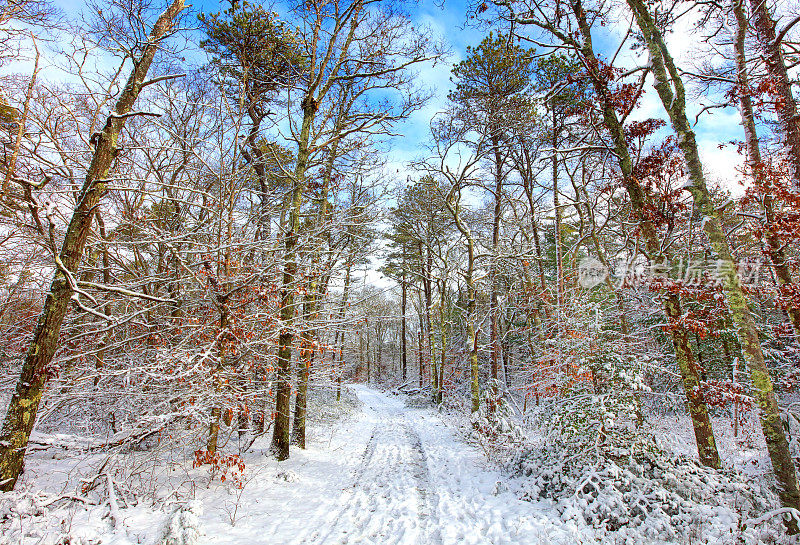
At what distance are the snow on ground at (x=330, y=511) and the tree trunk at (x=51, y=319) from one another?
1.96 feet

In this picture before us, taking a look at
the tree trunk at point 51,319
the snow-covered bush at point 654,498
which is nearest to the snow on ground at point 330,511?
the snow-covered bush at point 654,498

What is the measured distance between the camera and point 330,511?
478cm

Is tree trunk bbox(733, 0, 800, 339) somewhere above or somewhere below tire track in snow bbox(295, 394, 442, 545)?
above

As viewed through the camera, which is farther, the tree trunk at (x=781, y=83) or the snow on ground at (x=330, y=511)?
the tree trunk at (x=781, y=83)

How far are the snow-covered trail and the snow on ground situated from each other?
0.02 metres

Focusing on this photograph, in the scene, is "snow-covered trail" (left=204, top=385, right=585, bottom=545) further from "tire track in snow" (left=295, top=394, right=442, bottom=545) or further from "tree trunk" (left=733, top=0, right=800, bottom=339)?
"tree trunk" (left=733, top=0, right=800, bottom=339)

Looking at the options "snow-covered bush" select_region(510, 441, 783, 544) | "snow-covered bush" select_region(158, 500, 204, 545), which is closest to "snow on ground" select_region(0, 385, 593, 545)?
"snow-covered bush" select_region(158, 500, 204, 545)

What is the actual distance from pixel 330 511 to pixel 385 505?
806mm

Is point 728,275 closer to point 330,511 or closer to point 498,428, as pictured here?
point 498,428

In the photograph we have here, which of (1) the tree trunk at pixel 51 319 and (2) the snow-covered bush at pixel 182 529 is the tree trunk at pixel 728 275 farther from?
(1) the tree trunk at pixel 51 319

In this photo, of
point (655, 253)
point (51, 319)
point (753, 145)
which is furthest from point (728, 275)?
point (51, 319)

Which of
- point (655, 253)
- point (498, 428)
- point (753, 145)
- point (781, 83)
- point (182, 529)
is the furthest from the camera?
point (498, 428)

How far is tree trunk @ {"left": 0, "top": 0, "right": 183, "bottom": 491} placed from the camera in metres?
3.61

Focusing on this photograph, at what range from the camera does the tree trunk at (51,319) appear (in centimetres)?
361
